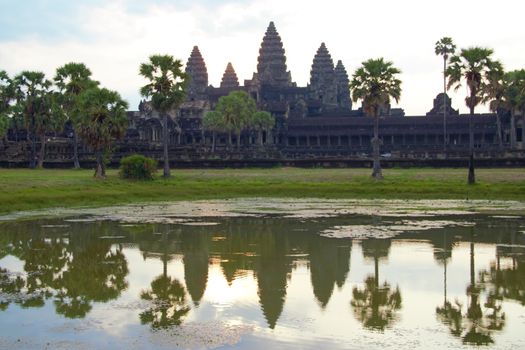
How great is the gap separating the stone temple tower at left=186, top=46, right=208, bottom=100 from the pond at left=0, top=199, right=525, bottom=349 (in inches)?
5204

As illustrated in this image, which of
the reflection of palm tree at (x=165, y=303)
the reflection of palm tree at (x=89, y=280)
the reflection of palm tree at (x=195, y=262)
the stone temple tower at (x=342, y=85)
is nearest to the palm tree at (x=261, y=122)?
the stone temple tower at (x=342, y=85)

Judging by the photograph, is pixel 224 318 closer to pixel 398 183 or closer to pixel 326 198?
pixel 326 198

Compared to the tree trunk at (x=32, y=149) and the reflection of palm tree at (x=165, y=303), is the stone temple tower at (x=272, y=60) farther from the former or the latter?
the reflection of palm tree at (x=165, y=303)

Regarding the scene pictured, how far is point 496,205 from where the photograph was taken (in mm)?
42531

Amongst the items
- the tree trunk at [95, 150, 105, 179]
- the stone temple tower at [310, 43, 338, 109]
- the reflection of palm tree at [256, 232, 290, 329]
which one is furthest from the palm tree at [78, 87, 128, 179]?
the stone temple tower at [310, 43, 338, 109]

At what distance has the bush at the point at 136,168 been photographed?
2279 inches

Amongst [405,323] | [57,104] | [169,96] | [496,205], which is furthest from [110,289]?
[57,104]

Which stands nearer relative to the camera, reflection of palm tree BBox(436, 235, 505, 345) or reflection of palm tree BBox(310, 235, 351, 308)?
reflection of palm tree BBox(436, 235, 505, 345)

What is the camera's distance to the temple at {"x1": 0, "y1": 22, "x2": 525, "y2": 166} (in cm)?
8512

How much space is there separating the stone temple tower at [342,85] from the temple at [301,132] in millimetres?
4128

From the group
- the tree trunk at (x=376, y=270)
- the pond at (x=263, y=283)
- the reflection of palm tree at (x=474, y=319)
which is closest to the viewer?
the reflection of palm tree at (x=474, y=319)

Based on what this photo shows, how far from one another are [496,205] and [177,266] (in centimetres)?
2494

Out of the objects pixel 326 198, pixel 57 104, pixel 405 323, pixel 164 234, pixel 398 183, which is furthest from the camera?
pixel 57 104

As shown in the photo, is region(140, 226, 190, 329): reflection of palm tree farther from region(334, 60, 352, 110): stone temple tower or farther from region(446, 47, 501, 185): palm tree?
region(334, 60, 352, 110): stone temple tower
